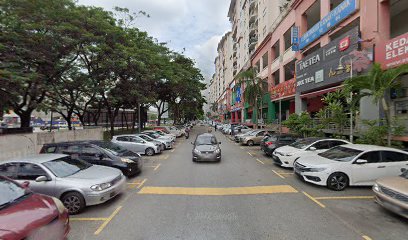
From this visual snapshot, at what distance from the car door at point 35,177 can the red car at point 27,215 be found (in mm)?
1328

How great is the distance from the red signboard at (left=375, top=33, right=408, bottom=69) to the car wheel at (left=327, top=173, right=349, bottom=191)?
6.97 m

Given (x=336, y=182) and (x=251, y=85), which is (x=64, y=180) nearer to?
(x=336, y=182)

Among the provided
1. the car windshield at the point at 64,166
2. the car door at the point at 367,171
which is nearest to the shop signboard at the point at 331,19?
the car door at the point at 367,171

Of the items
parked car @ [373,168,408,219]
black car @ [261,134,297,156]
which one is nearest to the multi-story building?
black car @ [261,134,297,156]

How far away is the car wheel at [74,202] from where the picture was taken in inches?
246

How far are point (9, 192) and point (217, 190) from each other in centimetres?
549

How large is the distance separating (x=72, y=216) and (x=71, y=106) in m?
21.8

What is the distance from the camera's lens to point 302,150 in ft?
37.1

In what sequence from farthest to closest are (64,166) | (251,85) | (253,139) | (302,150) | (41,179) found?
(251,85)
(253,139)
(302,150)
(64,166)
(41,179)

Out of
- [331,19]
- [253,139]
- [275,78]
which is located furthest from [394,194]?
[275,78]

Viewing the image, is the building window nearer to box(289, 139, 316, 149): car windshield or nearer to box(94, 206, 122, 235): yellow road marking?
box(289, 139, 316, 149): car windshield

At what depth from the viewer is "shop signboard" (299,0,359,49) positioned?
15.8 m

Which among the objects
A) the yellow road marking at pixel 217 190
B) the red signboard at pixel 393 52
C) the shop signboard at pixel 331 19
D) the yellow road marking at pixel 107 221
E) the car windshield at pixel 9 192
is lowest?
the yellow road marking at pixel 107 221

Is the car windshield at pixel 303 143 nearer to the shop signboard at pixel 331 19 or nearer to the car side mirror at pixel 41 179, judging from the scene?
the shop signboard at pixel 331 19
